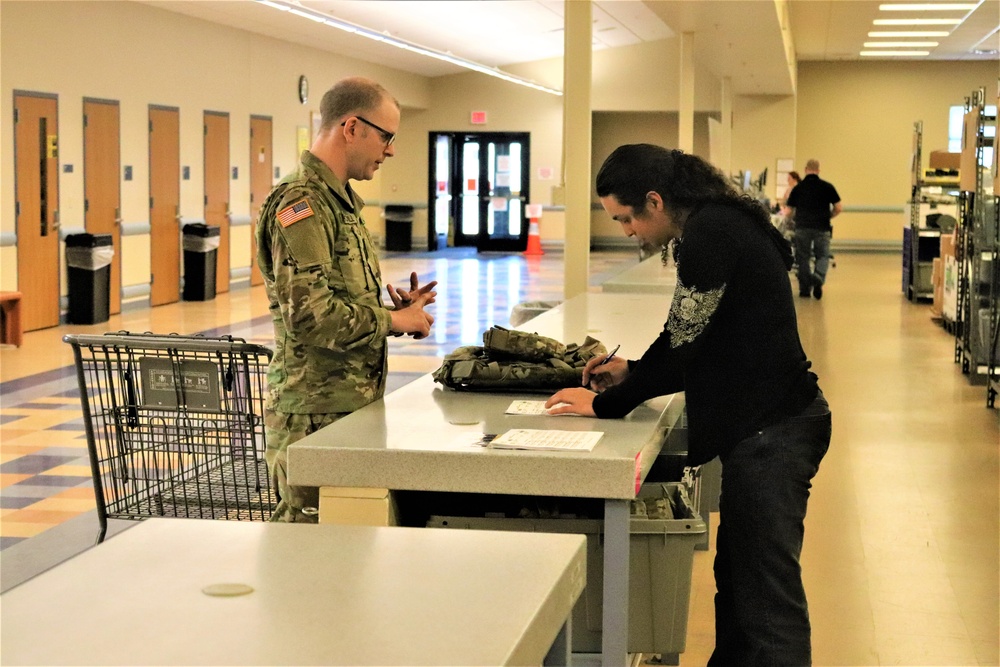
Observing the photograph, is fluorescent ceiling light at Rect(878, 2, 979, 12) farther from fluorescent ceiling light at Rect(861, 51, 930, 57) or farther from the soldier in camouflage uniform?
the soldier in camouflage uniform

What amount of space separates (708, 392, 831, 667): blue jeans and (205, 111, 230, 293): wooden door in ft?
47.0

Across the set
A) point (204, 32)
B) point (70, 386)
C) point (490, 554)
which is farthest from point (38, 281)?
point (490, 554)

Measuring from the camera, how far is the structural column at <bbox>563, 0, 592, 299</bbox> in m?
8.14

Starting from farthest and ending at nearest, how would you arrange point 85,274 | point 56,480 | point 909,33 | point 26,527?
point 909,33, point 85,274, point 56,480, point 26,527

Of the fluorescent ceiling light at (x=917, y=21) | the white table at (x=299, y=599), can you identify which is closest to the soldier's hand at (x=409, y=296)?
the white table at (x=299, y=599)

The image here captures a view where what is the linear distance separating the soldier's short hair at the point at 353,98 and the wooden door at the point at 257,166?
14857 millimetres

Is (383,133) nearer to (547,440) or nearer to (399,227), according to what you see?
(547,440)

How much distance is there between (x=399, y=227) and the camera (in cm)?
2572

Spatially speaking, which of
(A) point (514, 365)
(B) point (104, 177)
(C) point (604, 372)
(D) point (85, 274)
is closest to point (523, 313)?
(A) point (514, 365)

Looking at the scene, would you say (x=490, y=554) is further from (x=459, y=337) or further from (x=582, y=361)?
(x=459, y=337)

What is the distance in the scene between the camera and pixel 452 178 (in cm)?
2616

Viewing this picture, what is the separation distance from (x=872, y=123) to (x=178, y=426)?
24.9 meters

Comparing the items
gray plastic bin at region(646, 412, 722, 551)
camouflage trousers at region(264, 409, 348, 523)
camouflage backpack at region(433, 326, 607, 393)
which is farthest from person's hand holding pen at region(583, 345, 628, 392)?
camouflage trousers at region(264, 409, 348, 523)

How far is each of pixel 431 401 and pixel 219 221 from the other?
557 inches
